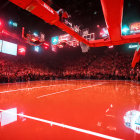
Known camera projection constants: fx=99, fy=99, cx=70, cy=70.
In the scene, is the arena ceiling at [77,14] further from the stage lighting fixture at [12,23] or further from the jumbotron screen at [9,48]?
the jumbotron screen at [9,48]

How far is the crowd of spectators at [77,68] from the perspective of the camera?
467 inches

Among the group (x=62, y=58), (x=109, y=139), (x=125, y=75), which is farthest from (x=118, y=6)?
(x=62, y=58)

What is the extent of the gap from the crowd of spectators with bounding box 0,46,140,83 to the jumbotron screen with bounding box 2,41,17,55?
2.92 feet

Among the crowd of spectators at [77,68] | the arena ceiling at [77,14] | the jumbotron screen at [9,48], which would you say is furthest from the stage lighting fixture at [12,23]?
the crowd of spectators at [77,68]

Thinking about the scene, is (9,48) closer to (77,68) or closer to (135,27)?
(77,68)

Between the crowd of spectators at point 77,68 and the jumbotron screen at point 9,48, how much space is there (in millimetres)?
890

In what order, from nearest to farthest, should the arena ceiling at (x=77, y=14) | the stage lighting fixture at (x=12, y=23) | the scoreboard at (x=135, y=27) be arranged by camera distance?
the scoreboard at (x=135, y=27)
the arena ceiling at (x=77, y=14)
the stage lighting fixture at (x=12, y=23)

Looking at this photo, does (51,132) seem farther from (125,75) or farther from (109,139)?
(125,75)

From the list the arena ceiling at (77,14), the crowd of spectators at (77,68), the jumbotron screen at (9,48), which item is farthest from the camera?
the crowd of spectators at (77,68)

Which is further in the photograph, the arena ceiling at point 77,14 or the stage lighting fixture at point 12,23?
the stage lighting fixture at point 12,23

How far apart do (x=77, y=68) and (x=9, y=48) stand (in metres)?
10.9

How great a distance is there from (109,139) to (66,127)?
27.4 inches

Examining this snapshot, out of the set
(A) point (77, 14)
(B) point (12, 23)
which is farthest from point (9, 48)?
(A) point (77, 14)

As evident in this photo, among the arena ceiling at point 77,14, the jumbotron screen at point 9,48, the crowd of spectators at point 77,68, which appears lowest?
the crowd of spectators at point 77,68
